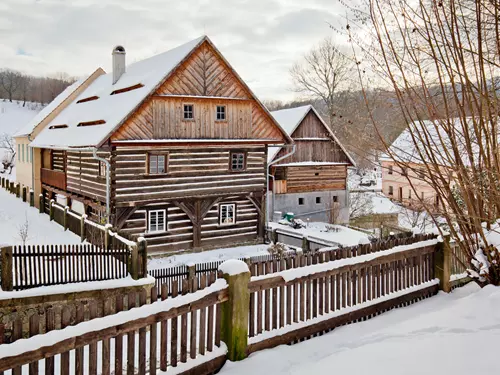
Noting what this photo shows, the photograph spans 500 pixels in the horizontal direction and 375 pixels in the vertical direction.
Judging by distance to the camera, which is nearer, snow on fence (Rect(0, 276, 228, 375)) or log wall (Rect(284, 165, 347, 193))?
snow on fence (Rect(0, 276, 228, 375))

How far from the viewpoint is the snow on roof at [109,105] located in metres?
18.5

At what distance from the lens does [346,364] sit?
5129 millimetres

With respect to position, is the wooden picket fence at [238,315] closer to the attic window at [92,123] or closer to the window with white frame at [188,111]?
the window with white frame at [188,111]

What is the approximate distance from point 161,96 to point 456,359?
1622 centimetres

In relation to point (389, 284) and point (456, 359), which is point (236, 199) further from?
point (456, 359)

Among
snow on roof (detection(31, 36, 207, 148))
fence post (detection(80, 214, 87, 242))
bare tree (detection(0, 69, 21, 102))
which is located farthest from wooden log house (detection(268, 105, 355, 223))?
bare tree (detection(0, 69, 21, 102))

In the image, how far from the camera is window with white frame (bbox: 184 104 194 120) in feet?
65.1

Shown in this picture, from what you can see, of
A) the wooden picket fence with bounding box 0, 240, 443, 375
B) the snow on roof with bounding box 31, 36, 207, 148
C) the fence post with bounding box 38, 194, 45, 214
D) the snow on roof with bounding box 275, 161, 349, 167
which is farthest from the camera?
the snow on roof with bounding box 275, 161, 349, 167

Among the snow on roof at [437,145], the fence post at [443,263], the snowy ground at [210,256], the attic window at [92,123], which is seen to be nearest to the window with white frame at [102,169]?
the attic window at [92,123]

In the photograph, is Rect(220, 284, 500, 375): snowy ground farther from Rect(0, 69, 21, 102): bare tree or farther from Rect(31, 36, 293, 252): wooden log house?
Rect(0, 69, 21, 102): bare tree

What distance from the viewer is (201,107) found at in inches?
794

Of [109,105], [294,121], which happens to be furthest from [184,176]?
[294,121]

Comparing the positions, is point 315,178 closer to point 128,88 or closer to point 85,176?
point 128,88

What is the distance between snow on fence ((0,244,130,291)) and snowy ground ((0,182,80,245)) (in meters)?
5.64
